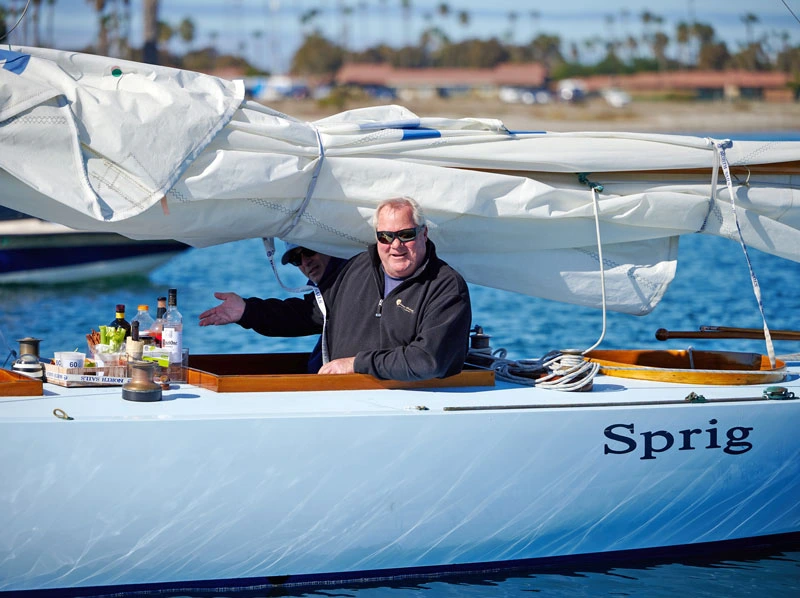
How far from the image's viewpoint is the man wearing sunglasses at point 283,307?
18.0 ft

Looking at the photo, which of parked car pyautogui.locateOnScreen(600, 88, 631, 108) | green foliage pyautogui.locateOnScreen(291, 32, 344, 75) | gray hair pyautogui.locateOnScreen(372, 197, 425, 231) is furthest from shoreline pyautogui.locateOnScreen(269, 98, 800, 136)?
gray hair pyautogui.locateOnScreen(372, 197, 425, 231)

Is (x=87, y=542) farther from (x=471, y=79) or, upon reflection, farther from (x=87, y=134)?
(x=471, y=79)

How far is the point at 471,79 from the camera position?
398 ft

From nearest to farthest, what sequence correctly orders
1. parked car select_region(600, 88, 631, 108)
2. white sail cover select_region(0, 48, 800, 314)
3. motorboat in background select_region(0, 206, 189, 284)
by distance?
white sail cover select_region(0, 48, 800, 314)
motorboat in background select_region(0, 206, 189, 284)
parked car select_region(600, 88, 631, 108)

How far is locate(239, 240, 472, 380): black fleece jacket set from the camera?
4.82m

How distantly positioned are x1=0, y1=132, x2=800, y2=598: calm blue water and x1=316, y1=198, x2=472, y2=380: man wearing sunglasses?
35.6 inches

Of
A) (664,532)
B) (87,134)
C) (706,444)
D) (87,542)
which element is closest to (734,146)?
(706,444)

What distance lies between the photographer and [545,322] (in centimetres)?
1444

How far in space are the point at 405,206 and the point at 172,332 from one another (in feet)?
3.54

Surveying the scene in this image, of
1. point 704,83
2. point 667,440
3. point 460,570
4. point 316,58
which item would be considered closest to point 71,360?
point 460,570

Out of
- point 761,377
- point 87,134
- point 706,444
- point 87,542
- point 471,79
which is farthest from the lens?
point 471,79

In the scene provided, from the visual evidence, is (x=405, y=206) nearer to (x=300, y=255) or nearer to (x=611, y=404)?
(x=300, y=255)

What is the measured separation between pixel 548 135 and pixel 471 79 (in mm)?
117798

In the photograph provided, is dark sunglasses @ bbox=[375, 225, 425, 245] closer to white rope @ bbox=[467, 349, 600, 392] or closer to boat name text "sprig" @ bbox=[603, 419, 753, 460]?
white rope @ bbox=[467, 349, 600, 392]
